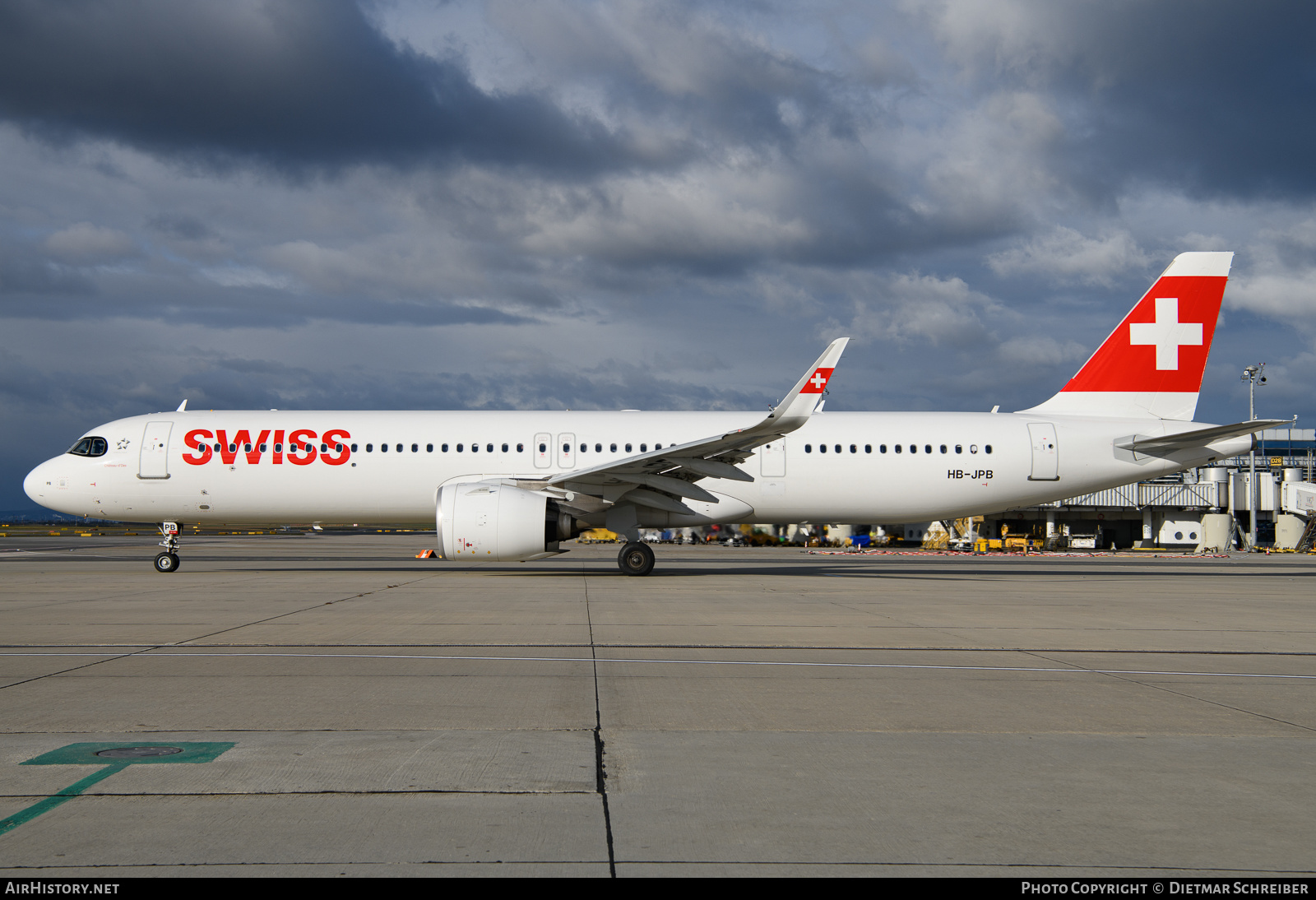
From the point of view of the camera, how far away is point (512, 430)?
20.8m

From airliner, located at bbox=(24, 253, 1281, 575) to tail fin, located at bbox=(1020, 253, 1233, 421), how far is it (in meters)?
0.04

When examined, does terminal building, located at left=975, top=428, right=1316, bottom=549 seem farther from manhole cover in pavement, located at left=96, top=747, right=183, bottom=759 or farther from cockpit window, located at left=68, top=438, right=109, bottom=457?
manhole cover in pavement, located at left=96, top=747, right=183, bottom=759

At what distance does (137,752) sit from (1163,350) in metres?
22.6

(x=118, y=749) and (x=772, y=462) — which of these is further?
(x=772, y=462)

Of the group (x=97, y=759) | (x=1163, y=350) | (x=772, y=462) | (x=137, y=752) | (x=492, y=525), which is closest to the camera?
(x=97, y=759)

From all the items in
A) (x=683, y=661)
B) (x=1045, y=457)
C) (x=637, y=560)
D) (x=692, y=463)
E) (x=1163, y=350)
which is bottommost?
(x=683, y=661)

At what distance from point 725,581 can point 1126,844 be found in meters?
14.8

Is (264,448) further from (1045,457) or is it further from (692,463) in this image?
(1045,457)

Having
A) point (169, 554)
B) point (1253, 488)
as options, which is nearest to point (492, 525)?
point (169, 554)

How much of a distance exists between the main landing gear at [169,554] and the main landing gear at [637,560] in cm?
962

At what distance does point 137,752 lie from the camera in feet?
15.9

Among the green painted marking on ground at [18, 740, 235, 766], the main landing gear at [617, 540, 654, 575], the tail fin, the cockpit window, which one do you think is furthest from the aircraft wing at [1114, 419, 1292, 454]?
the cockpit window

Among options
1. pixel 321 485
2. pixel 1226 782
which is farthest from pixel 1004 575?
pixel 1226 782

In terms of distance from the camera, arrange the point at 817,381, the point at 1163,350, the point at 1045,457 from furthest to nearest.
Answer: the point at 1163,350
the point at 1045,457
the point at 817,381
